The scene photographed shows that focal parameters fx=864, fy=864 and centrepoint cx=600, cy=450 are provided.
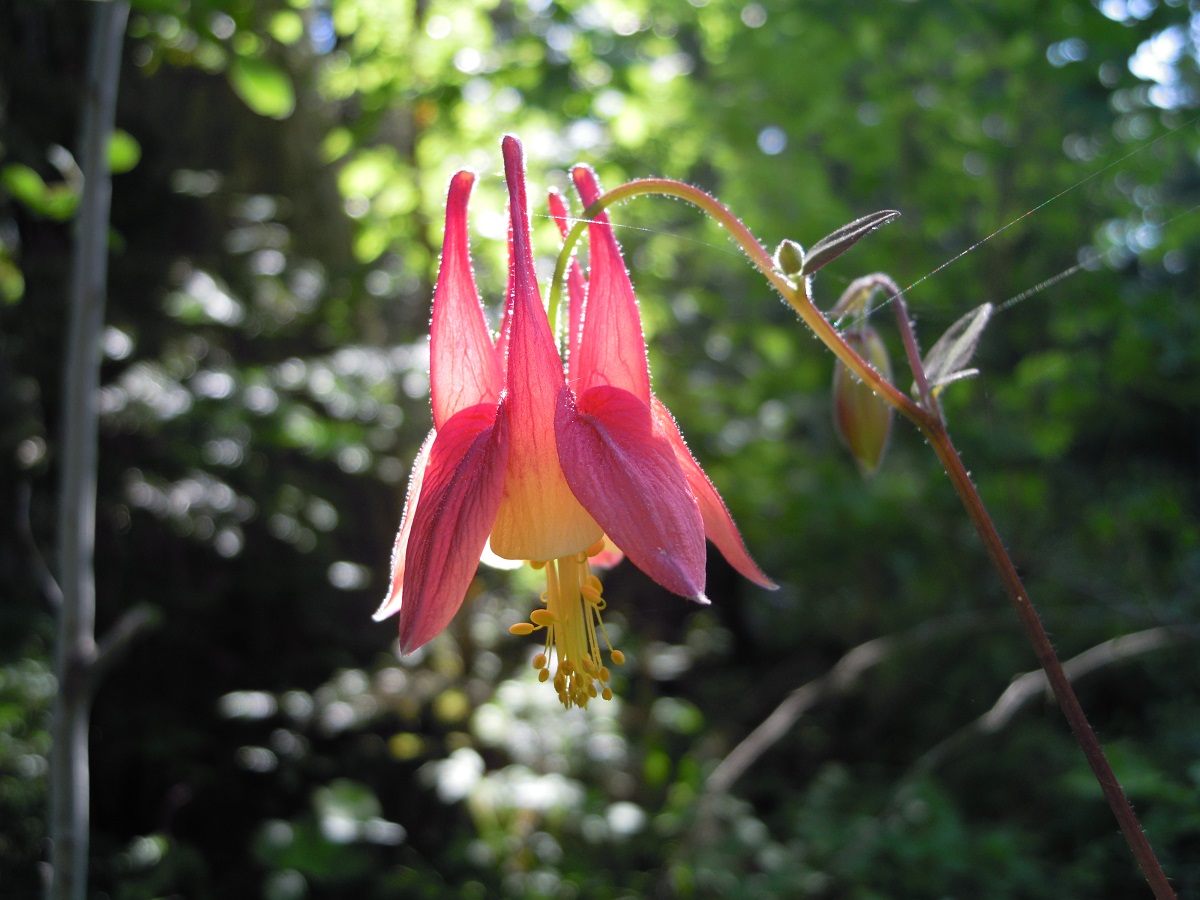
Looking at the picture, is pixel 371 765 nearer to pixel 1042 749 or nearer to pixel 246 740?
pixel 246 740

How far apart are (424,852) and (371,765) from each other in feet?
1.24

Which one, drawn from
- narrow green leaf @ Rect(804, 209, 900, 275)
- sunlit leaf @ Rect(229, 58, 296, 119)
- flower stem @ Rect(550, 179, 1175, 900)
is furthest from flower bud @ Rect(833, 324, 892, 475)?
sunlit leaf @ Rect(229, 58, 296, 119)

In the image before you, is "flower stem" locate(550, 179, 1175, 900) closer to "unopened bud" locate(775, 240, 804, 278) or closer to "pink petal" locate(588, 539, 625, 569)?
"unopened bud" locate(775, 240, 804, 278)

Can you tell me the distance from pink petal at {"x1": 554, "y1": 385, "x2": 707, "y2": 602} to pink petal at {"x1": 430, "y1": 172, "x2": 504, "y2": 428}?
119mm

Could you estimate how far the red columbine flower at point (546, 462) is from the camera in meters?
0.69

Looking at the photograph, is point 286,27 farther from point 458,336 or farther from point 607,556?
point 607,556

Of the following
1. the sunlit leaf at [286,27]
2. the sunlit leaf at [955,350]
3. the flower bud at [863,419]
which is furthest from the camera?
the sunlit leaf at [286,27]

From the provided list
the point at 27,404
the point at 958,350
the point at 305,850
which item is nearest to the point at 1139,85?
the point at 958,350

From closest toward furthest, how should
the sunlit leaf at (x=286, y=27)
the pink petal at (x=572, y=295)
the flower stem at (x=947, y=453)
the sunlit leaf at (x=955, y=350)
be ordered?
the flower stem at (x=947, y=453) → the sunlit leaf at (x=955, y=350) → the pink petal at (x=572, y=295) → the sunlit leaf at (x=286, y=27)

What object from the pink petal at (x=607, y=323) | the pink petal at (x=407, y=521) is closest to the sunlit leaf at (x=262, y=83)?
the pink petal at (x=607, y=323)

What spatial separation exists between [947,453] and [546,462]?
1.08ft

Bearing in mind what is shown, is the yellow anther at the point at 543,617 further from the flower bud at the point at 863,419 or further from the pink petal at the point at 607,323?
the flower bud at the point at 863,419

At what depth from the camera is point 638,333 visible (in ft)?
2.75

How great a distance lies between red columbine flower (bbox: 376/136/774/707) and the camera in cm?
69
